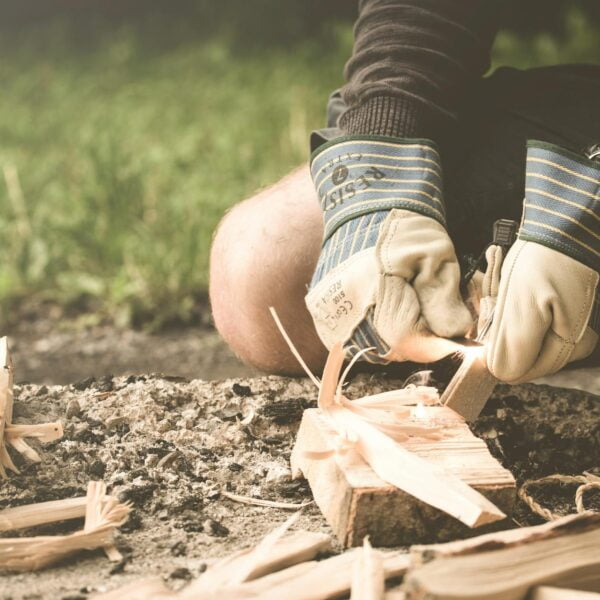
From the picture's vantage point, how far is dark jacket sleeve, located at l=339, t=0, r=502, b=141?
7.48 ft

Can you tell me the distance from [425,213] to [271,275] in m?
0.66

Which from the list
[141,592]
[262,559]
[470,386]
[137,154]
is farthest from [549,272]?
[137,154]

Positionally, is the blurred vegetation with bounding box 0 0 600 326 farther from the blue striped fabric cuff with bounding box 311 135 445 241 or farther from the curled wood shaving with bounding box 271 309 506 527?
the curled wood shaving with bounding box 271 309 506 527

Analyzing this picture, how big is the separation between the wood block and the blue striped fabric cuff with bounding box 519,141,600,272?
0.47 metres

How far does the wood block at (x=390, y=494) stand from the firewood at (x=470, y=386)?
0.19 meters

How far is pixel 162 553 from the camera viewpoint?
1612mm

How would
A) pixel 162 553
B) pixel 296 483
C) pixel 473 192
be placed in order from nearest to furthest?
pixel 162 553
pixel 296 483
pixel 473 192

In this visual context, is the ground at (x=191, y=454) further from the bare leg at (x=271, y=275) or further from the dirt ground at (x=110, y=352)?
the dirt ground at (x=110, y=352)

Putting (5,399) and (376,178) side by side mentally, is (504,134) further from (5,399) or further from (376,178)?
(5,399)

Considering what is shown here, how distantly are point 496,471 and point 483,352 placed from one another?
1.00 feet

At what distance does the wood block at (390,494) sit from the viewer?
5.29ft

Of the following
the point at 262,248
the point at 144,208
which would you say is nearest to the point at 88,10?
the point at 144,208

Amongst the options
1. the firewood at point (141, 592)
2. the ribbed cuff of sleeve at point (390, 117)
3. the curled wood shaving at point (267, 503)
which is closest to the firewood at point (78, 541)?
the firewood at point (141, 592)

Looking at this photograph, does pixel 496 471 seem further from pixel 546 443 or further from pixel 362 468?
pixel 546 443
